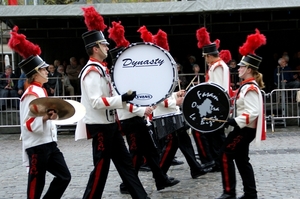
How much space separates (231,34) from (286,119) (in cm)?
517

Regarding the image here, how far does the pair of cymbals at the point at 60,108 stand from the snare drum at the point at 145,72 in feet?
2.34

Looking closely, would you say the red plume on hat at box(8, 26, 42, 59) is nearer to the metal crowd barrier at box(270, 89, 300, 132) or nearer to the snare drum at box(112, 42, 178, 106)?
the snare drum at box(112, 42, 178, 106)

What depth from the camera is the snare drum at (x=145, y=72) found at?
6816 millimetres

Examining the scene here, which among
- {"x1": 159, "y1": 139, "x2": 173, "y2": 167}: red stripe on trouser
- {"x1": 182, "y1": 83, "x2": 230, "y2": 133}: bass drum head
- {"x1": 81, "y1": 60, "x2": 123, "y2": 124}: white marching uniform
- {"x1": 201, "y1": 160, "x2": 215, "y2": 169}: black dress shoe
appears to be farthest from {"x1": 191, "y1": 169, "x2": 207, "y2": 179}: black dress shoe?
{"x1": 81, "y1": 60, "x2": 123, "y2": 124}: white marching uniform

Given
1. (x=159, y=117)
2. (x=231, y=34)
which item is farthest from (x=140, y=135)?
(x=231, y=34)

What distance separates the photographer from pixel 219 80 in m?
9.38

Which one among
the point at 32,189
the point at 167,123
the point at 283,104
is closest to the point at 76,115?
the point at 32,189

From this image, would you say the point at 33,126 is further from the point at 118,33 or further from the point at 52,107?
the point at 118,33

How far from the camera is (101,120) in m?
6.68

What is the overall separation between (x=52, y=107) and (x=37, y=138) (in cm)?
42

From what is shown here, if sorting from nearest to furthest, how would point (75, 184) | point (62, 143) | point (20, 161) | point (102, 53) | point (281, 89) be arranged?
point (102, 53)
point (75, 184)
point (20, 161)
point (62, 143)
point (281, 89)

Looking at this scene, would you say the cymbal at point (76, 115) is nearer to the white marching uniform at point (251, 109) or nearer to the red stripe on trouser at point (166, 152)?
the white marching uniform at point (251, 109)

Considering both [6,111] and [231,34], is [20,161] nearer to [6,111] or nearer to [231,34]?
[6,111]

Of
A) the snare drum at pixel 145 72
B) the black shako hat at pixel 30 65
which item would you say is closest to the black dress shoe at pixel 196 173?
the snare drum at pixel 145 72
